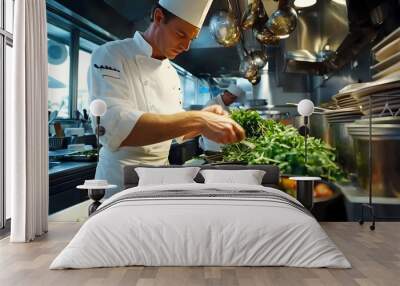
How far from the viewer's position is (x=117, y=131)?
4547 mm

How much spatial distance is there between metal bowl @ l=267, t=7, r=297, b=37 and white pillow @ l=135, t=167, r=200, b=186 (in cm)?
155

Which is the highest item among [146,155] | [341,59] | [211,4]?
[211,4]

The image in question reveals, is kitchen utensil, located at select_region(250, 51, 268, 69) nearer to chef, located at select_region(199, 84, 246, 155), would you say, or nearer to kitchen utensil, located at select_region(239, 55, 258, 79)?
kitchen utensil, located at select_region(239, 55, 258, 79)

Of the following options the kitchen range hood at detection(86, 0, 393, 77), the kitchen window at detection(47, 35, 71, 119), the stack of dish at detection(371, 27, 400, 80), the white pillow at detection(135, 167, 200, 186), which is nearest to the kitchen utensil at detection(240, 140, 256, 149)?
the white pillow at detection(135, 167, 200, 186)

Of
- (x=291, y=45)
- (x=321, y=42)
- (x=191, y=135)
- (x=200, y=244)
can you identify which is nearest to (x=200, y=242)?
(x=200, y=244)

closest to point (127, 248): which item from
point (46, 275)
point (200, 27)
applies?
point (46, 275)

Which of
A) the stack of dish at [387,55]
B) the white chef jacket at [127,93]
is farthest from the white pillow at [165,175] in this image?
the stack of dish at [387,55]

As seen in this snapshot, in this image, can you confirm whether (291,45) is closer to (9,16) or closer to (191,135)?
(191,135)

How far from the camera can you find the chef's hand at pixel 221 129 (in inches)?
183

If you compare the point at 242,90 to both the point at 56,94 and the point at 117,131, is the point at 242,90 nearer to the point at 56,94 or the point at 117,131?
the point at 117,131

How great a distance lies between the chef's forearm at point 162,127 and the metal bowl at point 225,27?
78 cm

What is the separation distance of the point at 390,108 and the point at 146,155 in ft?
7.68

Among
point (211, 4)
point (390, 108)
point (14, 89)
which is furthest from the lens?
→ point (211, 4)

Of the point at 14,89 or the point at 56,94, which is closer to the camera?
the point at 14,89
